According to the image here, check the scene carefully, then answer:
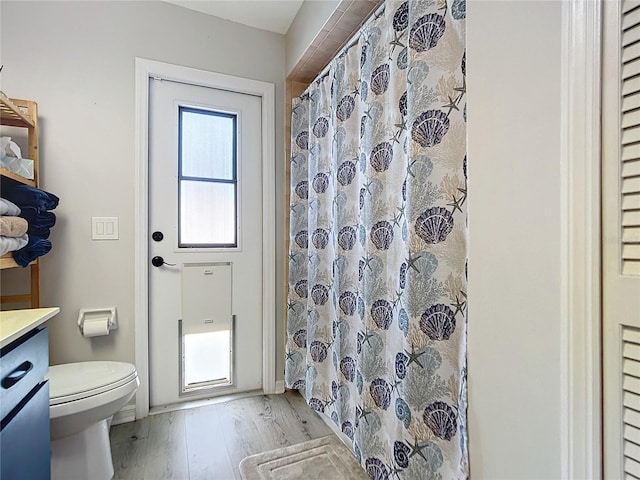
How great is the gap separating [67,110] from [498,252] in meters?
2.13

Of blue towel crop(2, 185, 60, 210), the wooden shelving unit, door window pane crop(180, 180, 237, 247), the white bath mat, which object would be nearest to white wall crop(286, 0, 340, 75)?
door window pane crop(180, 180, 237, 247)

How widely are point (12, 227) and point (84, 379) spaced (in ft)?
2.20

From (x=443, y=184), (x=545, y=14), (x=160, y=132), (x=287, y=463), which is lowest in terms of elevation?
(x=287, y=463)

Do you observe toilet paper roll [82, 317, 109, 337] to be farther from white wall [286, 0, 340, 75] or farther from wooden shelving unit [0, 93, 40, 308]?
white wall [286, 0, 340, 75]

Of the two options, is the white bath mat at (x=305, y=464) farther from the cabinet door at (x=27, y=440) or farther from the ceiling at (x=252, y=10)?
the ceiling at (x=252, y=10)

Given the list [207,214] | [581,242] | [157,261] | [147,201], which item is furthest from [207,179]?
[581,242]

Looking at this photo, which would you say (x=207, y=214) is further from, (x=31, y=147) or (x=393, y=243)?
(x=393, y=243)

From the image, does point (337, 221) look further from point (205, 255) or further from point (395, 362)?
point (205, 255)

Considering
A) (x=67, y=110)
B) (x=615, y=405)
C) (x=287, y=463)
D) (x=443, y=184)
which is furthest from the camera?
(x=67, y=110)

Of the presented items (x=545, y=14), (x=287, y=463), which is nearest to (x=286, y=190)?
(x=287, y=463)

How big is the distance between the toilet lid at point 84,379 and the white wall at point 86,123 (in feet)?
1.08

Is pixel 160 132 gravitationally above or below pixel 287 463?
above

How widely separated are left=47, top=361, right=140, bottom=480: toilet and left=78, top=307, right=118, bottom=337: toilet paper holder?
302 millimetres

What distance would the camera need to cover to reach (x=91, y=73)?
1753 millimetres
